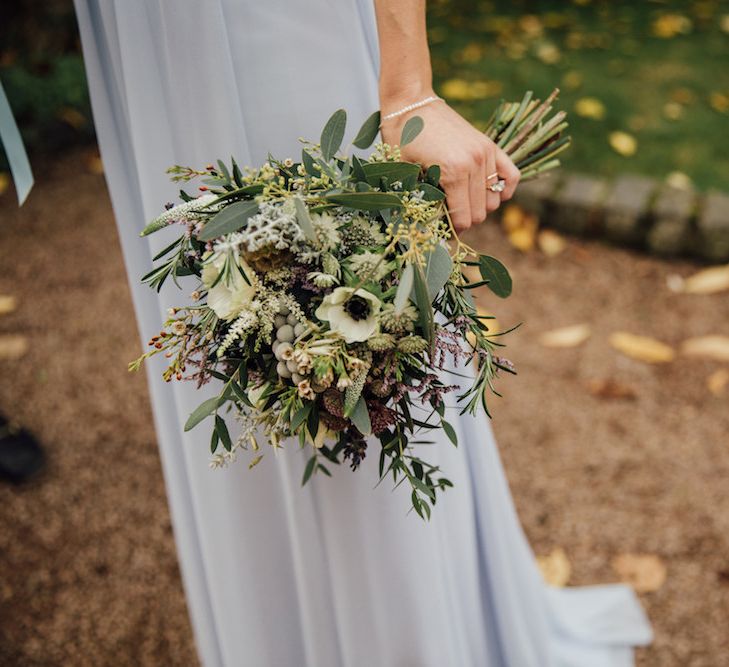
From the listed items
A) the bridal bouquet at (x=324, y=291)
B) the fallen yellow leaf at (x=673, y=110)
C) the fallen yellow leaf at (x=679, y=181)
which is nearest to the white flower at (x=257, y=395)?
the bridal bouquet at (x=324, y=291)

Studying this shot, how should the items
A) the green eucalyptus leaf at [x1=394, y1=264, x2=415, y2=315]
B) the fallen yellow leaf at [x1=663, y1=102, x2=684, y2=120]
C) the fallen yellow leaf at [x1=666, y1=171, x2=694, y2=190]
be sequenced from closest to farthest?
the green eucalyptus leaf at [x1=394, y1=264, x2=415, y2=315] → the fallen yellow leaf at [x1=666, y1=171, x2=694, y2=190] → the fallen yellow leaf at [x1=663, y1=102, x2=684, y2=120]

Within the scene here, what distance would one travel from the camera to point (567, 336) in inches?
98.8

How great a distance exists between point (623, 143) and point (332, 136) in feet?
8.61

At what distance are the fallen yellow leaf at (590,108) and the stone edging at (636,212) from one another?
0.52 metres

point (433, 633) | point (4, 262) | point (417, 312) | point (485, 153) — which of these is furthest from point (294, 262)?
point (4, 262)

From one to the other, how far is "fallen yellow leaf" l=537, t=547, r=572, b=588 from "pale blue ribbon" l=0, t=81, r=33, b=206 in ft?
5.07

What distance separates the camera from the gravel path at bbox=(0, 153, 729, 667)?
182cm

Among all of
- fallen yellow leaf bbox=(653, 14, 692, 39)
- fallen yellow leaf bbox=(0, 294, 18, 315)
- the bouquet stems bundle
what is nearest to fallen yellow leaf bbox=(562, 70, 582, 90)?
fallen yellow leaf bbox=(653, 14, 692, 39)

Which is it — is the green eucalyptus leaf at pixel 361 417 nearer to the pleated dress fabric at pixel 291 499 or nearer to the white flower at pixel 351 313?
the white flower at pixel 351 313

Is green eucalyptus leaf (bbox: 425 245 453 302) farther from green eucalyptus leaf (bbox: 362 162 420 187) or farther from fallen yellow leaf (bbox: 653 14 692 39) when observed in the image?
fallen yellow leaf (bbox: 653 14 692 39)

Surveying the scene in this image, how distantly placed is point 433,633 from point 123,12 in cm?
128

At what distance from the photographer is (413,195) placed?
0.91 m

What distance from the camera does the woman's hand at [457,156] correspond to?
1.00 m

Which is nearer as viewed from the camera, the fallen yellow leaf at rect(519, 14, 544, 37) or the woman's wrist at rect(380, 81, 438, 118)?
the woman's wrist at rect(380, 81, 438, 118)
